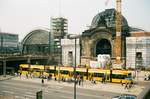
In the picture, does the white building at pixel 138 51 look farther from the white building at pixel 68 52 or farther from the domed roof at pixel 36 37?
the domed roof at pixel 36 37

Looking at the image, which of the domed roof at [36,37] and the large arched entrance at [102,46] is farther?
the domed roof at [36,37]

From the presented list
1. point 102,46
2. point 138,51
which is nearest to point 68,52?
point 102,46

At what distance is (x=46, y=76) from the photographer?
60969mm

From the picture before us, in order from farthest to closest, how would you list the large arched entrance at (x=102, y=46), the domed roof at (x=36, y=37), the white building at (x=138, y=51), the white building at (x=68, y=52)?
the domed roof at (x=36, y=37) < the white building at (x=68, y=52) < the large arched entrance at (x=102, y=46) < the white building at (x=138, y=51)

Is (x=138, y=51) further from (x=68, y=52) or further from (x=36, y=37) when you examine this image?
(x=36, y=37)

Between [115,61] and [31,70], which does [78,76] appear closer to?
[31,70]

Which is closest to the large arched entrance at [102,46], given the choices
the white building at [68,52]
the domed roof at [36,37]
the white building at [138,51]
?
the white building at [138,51]

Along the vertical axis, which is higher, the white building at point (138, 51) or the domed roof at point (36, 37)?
the domed roof at point (36, 37)

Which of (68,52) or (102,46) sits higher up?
(102,46)

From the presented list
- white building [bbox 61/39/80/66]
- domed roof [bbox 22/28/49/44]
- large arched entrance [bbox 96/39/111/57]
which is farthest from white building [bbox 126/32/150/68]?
domed roof [bbox 22/28/49/44]

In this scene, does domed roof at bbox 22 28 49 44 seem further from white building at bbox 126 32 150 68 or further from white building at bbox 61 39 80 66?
white building at bbox 126 32 150 68

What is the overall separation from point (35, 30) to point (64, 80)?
227ft

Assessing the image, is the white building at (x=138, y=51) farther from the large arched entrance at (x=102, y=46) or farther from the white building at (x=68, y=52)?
the white building at (x=68, y=52)

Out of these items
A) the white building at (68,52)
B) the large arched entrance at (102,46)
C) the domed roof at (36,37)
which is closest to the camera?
the large arched entrance at (102,46)
